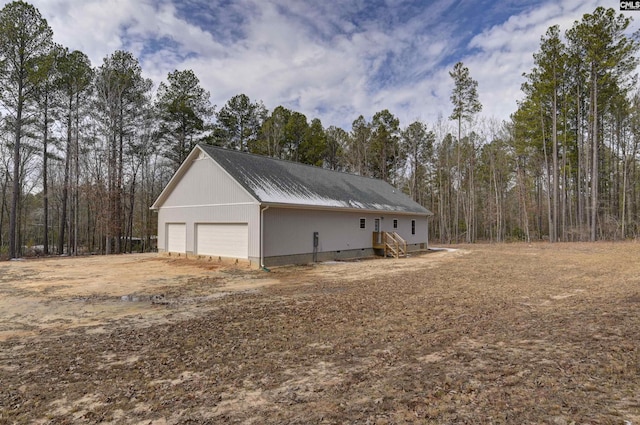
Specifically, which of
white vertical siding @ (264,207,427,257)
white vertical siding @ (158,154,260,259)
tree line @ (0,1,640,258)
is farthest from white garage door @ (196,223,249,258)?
tree line @ (0,1,640,258)

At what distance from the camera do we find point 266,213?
554 inches

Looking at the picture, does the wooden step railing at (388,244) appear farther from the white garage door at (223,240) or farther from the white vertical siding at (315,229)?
the white garage door at (223,240)

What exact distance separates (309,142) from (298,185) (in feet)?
53.5

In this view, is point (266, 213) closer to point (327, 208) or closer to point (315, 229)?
point (315, 229)

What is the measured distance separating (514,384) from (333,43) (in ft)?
55.2

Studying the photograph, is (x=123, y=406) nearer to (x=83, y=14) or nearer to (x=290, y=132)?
(x=83, y=14)

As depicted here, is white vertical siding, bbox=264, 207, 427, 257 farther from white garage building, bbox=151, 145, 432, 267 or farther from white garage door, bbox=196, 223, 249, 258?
white garage door, bbox=196, 223, 249, 258

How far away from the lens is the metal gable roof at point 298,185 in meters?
15.0

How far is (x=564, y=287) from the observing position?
9.07 metres

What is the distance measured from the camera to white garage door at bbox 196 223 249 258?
1453 centimetres

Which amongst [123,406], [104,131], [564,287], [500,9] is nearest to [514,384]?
[123,406]

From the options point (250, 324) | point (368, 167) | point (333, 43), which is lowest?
point (250, 324)

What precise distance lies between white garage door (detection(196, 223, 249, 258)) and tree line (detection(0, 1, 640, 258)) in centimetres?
981

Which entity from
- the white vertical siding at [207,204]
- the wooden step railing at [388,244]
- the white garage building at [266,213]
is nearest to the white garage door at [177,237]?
the white garage building at [266,213]
